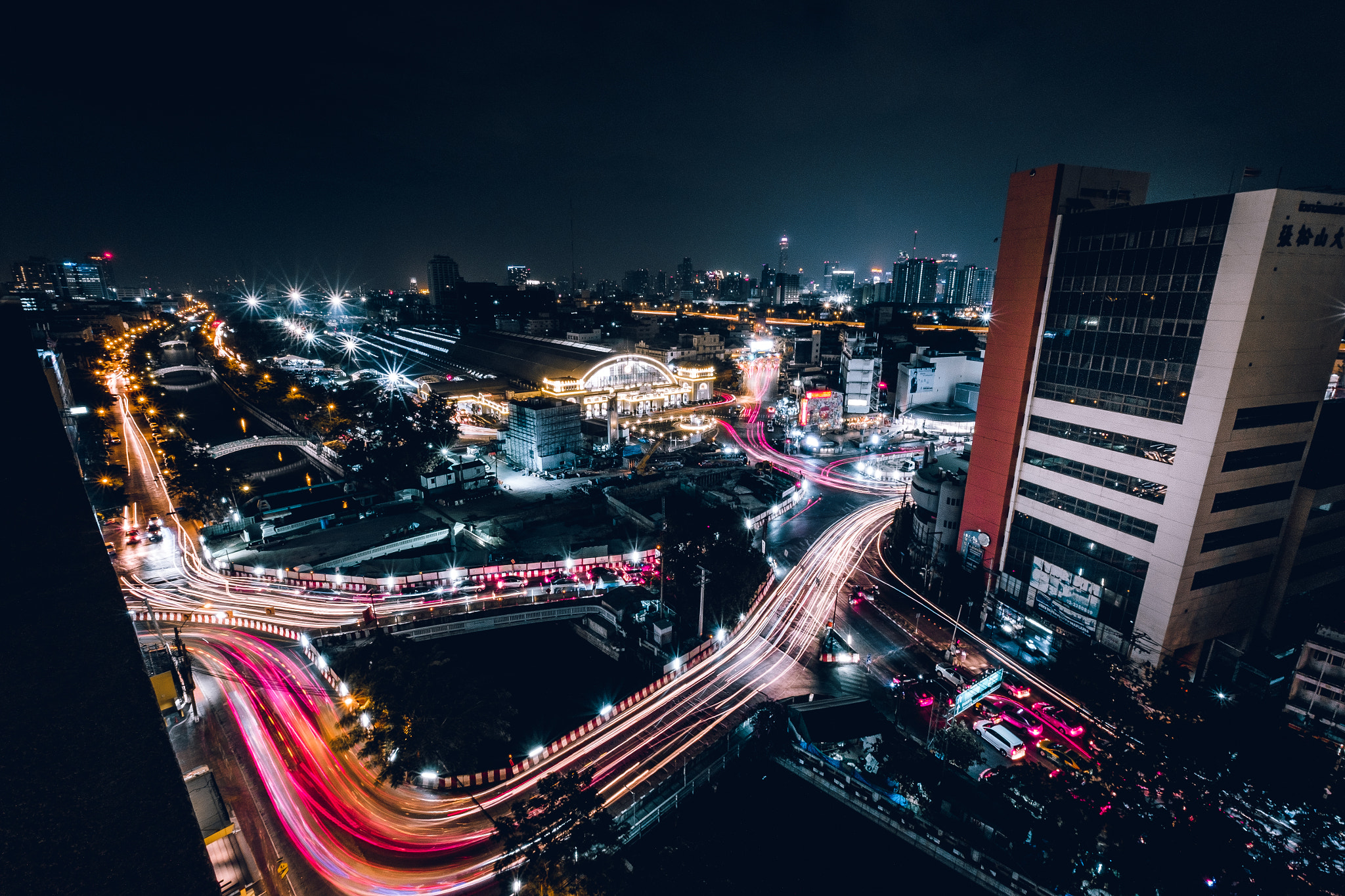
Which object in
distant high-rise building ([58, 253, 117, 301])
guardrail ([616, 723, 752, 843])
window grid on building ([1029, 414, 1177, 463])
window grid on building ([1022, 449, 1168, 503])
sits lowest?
guardrail ([616, 723, 752, 843])

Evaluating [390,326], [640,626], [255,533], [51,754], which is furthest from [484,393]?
[390,326]

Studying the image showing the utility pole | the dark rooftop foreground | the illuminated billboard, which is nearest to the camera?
the dark rooftop foreground

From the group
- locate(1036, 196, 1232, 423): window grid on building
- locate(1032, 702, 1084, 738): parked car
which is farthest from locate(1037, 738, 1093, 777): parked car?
locate(1036, 196, 1232, 423): window grid on building

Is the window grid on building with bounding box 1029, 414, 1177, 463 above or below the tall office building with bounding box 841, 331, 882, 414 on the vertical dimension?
above

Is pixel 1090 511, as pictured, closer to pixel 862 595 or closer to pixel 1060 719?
pixel 1060 719

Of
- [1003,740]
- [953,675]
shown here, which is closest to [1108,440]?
[953,675]

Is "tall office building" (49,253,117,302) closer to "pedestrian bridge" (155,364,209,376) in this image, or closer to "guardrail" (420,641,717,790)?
"pedestrian bridge" (155,364,209,376)

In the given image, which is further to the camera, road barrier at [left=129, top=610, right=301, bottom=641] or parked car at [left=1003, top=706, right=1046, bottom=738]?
road barrier at [left=129, top=610, right=301, bottom=641]

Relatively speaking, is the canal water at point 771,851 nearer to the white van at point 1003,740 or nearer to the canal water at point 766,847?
the canal water at point 766,847

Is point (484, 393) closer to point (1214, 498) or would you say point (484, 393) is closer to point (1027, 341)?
point (1027, 341)
